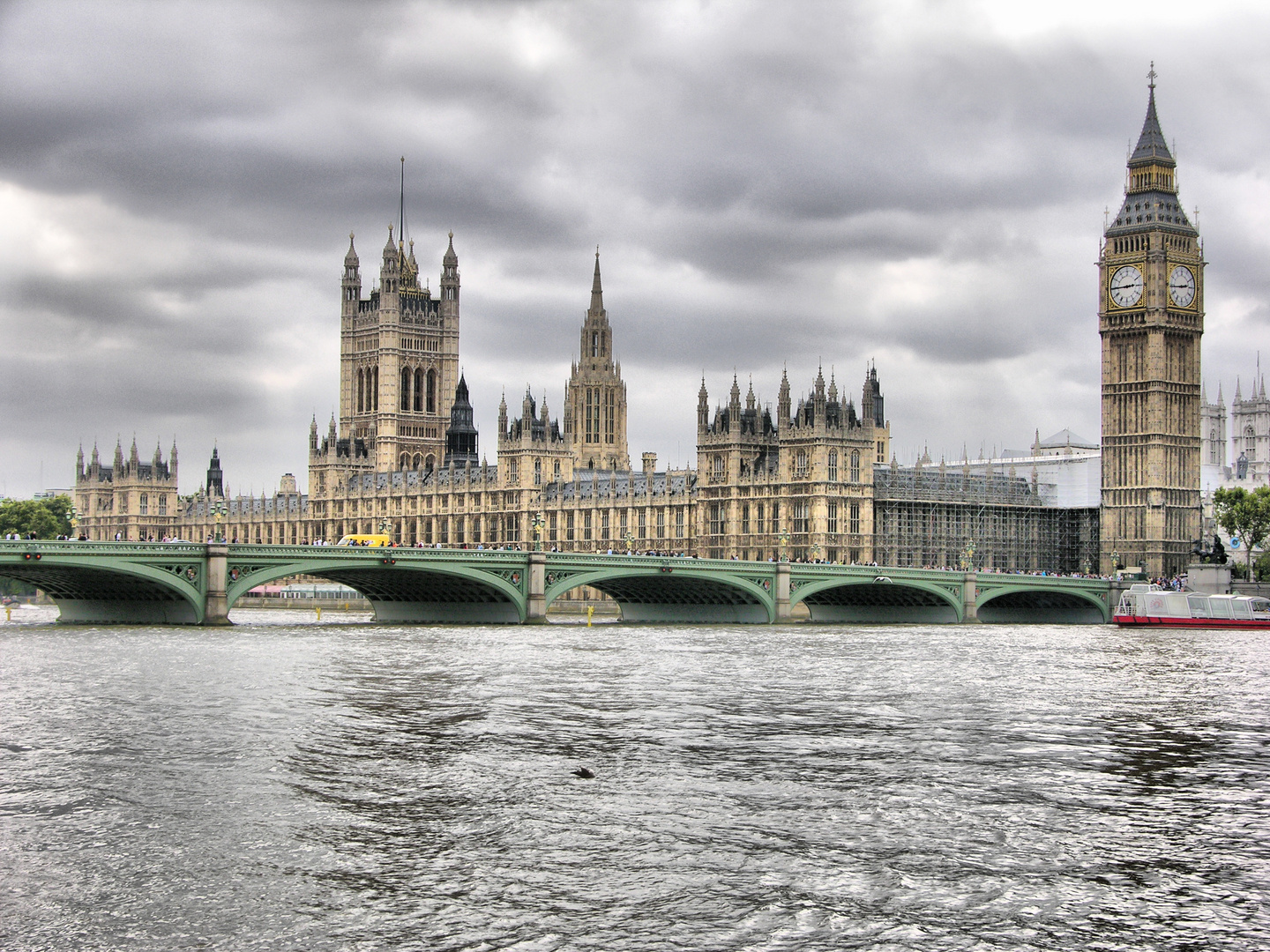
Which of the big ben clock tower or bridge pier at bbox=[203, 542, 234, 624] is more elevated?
the big ben clock tower

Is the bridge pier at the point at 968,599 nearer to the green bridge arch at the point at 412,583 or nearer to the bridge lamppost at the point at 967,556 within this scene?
the bridge lamppost at the point at 967,556

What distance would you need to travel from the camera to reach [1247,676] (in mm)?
53062

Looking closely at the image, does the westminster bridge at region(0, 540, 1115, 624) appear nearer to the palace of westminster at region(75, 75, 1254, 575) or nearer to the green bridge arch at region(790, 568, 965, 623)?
the green bridge arch at region(790, 568, 965, 623)

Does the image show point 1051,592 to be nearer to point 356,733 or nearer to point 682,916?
point 356,733

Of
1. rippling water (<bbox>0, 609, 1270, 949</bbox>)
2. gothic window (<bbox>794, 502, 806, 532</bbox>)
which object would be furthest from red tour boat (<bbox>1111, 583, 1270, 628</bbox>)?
rippling water (<bbox>0, 609, 1270, 949</bbox>)

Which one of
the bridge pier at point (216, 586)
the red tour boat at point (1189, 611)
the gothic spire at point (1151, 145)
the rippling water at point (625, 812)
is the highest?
the gothic spire at point (1151, 145)

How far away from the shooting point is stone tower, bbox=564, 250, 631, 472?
182000mm

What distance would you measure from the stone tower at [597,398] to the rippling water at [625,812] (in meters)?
132

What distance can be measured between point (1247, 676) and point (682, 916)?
38.0 m

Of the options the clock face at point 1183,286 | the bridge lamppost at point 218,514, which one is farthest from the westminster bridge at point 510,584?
the clock face at point 1183,286

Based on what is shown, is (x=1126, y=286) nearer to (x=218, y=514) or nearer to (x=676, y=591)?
(x=676, y=591)

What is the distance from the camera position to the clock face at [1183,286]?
13275 cm

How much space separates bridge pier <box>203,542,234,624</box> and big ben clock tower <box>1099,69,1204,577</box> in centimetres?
7846

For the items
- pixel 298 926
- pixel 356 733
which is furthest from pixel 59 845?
pixel 356 733
